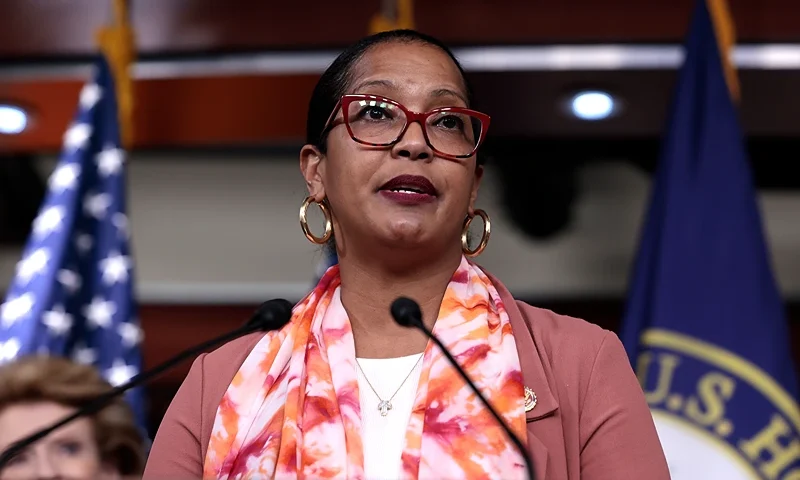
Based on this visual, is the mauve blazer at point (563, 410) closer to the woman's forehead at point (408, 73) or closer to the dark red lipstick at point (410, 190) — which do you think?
the dark red lipstick at point (410, 190)

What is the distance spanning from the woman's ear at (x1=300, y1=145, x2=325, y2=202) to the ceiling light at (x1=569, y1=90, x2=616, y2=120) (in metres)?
2.07

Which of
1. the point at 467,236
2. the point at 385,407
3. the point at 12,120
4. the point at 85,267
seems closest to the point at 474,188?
the point at 467,236

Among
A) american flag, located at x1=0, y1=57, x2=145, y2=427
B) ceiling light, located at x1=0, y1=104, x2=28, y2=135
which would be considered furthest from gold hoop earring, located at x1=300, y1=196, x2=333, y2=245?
ceiling light, located at x1=0, y1=104, x2=28, y2=135

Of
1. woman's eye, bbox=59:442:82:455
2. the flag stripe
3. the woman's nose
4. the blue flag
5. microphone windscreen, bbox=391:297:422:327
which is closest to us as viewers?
microphone windscreen, bbox=391:297:422:327

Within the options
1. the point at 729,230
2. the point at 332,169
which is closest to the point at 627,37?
the point at 729,230

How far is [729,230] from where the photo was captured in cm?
318

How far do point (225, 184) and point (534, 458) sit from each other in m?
3.45

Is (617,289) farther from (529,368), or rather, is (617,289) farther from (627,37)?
(529,368)

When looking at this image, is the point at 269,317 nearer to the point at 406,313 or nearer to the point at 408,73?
the point at 406,313

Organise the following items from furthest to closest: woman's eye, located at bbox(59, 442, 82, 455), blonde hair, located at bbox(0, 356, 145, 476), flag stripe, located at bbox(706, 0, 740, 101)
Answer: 1. flag stripe, located at bbox(706, 0, 740, 101)
2. blonde hair, located at bbox(0, 356, 145, 476)
3. woman's eye, located at bbox(59, 442, 82, 455)

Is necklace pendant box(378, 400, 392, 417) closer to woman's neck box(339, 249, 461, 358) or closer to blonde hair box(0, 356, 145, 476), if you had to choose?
woman's neck box(339, 249, 461, 358)

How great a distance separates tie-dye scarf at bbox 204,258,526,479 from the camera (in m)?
1.56

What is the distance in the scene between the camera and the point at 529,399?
5.31 feet

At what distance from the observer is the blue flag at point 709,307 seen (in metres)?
2.98
